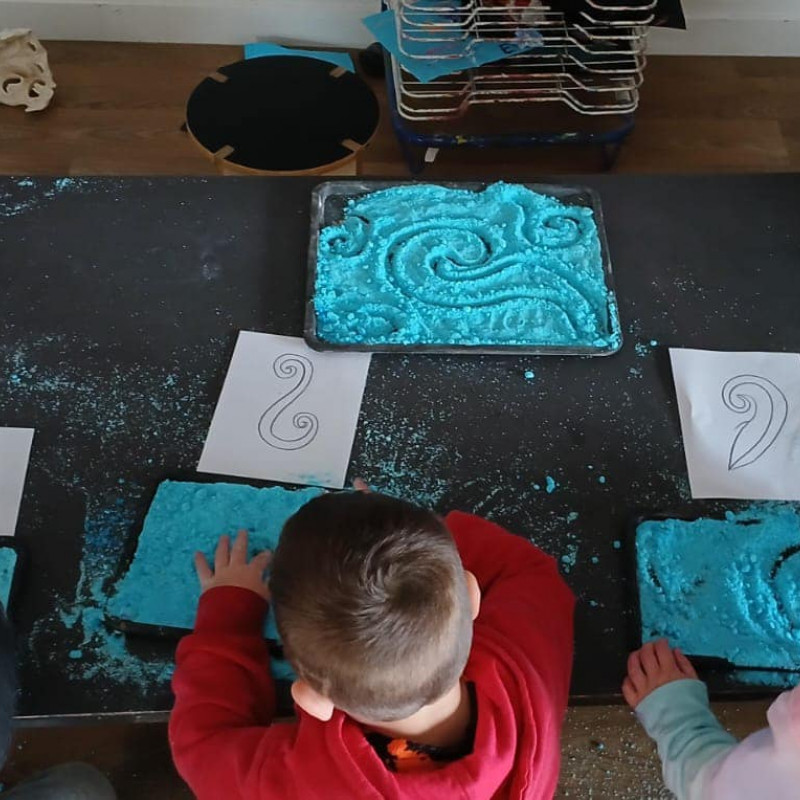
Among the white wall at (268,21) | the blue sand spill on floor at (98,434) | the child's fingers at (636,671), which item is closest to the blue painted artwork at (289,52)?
the white wall at (268,21)

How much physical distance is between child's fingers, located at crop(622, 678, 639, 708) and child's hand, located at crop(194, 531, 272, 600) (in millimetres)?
346

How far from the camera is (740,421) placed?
Answer: 993 millimetres

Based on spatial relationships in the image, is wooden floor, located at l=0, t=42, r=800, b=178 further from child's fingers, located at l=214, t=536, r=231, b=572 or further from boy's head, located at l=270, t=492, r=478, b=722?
boy's head, located at l=270, t=492, r=478, b=722

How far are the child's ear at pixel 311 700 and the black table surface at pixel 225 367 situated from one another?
0.70 ft

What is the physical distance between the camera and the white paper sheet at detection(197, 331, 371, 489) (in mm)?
938

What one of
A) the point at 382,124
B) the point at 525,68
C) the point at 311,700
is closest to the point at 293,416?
the point at 311,700

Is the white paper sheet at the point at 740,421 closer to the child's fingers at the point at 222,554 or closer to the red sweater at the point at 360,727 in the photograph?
the red sweater at the point at 360,727

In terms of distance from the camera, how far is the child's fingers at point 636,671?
31.7 inches

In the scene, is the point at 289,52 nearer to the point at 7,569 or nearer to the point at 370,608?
the point at 7,569

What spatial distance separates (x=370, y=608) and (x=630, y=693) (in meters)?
0.34

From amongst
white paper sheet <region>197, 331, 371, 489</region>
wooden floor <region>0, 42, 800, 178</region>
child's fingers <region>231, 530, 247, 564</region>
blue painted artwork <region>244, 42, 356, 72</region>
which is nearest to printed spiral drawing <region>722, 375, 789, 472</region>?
white paper sheet <region>197, 331, 371, 489</region>

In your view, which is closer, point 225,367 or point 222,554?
point 222,554

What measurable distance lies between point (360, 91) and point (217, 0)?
24.4 inches

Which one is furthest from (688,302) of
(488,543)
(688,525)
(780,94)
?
(780,94)
